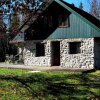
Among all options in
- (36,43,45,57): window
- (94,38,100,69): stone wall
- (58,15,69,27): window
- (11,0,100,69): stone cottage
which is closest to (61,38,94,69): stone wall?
(11,0,100,69): stone cottage

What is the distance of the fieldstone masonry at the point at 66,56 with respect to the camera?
23.5 m

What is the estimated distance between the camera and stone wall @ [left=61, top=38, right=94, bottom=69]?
A: 77.0 ft

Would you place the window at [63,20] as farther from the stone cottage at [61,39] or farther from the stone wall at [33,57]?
the stone wall at [33,57]

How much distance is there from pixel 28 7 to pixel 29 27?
351 inches

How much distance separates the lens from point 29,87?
13.5 metres

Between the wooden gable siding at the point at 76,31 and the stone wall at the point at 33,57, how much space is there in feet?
4.74

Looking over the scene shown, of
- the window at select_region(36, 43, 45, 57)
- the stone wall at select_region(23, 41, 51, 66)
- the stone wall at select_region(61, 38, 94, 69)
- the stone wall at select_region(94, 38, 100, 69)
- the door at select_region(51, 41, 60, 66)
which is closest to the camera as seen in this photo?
the stone wall at select_region(61, 38, 94, 69)

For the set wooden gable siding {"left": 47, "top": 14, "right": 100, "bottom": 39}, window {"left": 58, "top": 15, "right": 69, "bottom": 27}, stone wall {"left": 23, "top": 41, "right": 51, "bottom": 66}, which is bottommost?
stone wall {"left": 23, "top": 41, "right": 51, "bottom": 66}

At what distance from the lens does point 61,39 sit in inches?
984

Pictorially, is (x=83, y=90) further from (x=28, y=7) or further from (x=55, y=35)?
(x=55, y=35)

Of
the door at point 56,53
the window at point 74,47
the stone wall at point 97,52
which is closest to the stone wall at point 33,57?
the door at point 56,53

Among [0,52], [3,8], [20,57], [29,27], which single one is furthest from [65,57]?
[0,52]

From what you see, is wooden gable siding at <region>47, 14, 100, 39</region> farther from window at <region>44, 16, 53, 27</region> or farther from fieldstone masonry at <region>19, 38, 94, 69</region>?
window at <region>44, 16, 53, 27</region>

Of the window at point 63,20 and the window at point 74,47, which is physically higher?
the window at point 63,20
